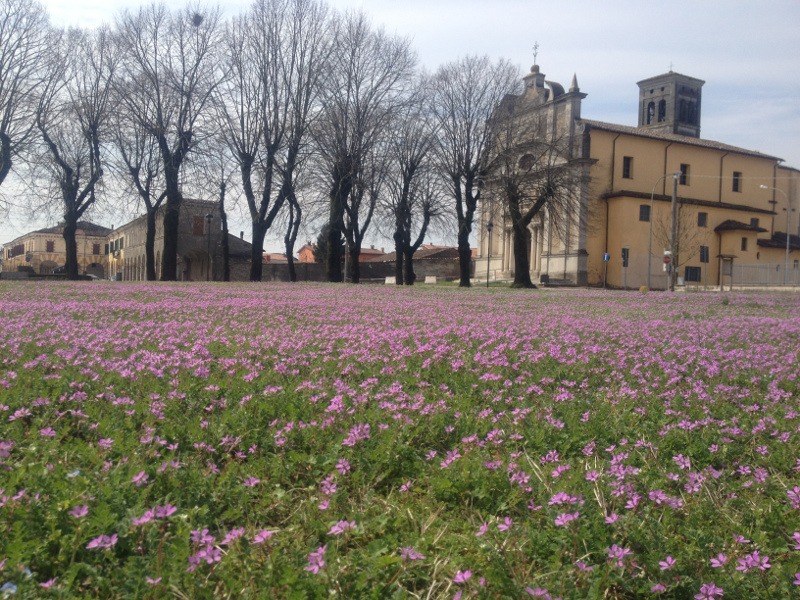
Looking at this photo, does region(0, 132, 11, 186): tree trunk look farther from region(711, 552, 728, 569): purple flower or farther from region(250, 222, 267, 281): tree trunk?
region(711, 552, 728, 569): purple flower

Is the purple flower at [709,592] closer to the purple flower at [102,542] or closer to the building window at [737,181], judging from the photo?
the purple flower at [102,542]

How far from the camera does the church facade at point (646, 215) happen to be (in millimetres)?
59219

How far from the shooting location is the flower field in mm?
2172

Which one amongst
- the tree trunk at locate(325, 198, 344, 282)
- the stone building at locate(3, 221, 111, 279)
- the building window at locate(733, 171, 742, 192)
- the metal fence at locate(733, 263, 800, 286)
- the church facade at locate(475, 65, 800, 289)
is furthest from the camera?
the stone building at locate(3, 221, 111, 279)

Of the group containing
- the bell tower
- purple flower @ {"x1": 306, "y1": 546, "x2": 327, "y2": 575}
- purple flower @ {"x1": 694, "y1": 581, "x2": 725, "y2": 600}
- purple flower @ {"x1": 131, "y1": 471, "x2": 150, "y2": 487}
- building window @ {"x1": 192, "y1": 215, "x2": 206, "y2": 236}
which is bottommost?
purple flower @ {"x1": 694, "y1": 581, "x2": 725, "y2": 600}

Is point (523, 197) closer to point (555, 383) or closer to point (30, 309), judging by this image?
point (30, 309)

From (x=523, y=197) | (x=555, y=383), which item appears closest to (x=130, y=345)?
(x=555, y=383)

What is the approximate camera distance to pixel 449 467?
126 inches

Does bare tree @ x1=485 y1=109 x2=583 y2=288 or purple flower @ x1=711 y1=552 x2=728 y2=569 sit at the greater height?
bare tree @ x1=485 y1=109 x2=583 y2=288

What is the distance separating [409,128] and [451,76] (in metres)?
4.80

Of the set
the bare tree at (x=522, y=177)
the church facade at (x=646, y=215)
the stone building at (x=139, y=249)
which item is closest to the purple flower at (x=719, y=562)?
the bare tree at (x=522, y=177)

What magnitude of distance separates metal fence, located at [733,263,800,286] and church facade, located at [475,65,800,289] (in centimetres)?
13

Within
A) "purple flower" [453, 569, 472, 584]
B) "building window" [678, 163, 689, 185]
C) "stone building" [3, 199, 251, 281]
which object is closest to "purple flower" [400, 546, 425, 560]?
"purple flower" [453, 569, 472, 584]

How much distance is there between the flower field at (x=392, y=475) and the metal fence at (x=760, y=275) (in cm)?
6042
